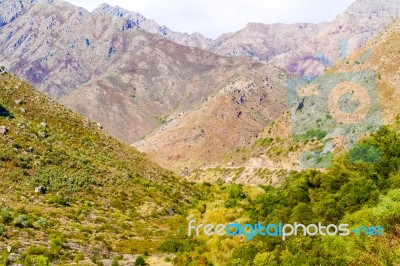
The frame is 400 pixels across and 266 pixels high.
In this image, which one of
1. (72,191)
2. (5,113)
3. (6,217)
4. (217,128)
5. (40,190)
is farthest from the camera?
(217,128)

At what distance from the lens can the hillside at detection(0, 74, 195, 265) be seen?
2745 cm

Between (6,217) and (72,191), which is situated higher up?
(72,191)

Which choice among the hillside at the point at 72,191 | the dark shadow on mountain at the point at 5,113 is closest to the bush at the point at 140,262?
the hillside at the point at 72,191

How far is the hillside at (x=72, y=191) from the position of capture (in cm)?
2745

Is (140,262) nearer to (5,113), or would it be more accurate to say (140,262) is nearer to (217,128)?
(5,113)

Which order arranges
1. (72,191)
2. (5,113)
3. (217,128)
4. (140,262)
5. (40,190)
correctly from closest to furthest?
(140,262)
(40,190)
(72,191)
(5,113)
(217,128)

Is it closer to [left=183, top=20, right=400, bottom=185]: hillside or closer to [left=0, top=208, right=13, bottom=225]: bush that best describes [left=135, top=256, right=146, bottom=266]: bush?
[left=0, top=208, right=13, bottom=225]: bush

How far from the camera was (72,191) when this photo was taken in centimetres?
4000

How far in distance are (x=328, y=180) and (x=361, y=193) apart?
4.58m

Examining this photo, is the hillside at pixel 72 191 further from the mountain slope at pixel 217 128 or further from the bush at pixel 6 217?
the mountain slope at pixel 217 128

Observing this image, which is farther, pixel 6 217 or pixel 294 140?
pixel 294 140

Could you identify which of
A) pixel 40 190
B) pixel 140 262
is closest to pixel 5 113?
pixel 40 190

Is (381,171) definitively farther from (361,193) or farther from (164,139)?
(164,139)

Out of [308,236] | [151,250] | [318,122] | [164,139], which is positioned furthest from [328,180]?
[164,139]
